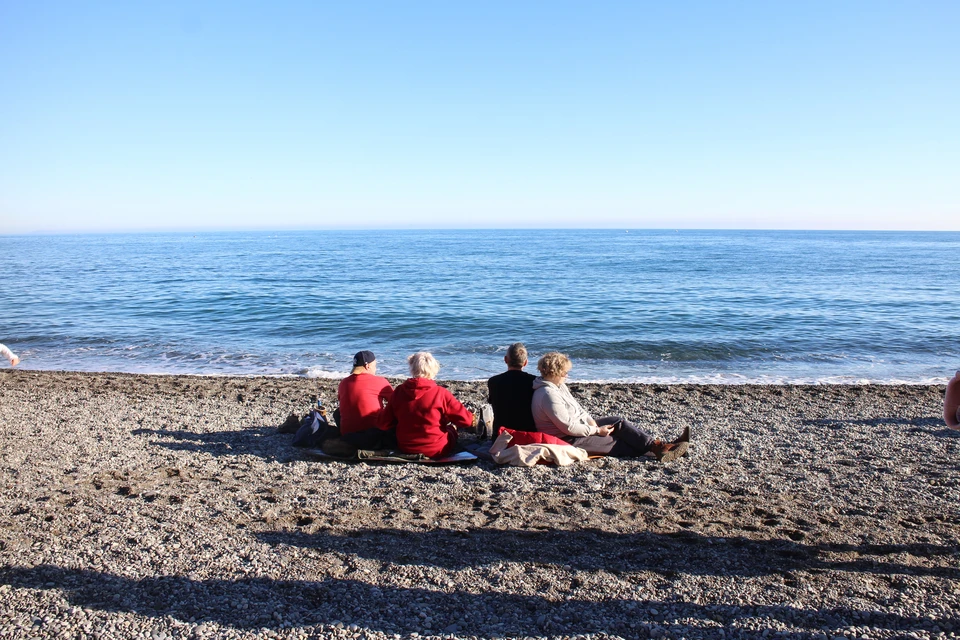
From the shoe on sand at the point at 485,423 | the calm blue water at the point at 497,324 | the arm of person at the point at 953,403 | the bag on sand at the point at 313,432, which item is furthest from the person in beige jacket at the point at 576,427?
the calm blue water at the point at 497,324

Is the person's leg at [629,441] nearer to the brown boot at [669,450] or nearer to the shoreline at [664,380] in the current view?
the brown boot at [669,450]

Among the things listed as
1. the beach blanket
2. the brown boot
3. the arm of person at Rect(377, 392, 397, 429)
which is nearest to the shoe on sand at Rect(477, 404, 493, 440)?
the beach blanket

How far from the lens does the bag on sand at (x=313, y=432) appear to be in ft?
22.5

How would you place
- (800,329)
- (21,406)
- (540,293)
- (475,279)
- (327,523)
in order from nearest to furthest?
(327,523) < (21,406) < (800,329) < (540,293) < (475,279)

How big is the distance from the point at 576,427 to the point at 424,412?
161 cm

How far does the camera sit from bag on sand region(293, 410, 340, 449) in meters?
6.84

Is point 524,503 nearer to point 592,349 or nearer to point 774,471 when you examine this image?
point 774,471

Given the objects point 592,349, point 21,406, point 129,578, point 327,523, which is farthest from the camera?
point 592,349

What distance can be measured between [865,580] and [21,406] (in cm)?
1079

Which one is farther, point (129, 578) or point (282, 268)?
point (282, 268)

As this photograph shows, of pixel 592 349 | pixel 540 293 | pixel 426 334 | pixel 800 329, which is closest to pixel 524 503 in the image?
pixel 592 349

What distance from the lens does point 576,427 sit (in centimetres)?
642

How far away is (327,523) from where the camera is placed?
15.7ft

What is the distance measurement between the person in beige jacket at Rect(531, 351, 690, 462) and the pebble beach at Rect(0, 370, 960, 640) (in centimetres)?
19
